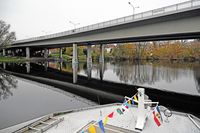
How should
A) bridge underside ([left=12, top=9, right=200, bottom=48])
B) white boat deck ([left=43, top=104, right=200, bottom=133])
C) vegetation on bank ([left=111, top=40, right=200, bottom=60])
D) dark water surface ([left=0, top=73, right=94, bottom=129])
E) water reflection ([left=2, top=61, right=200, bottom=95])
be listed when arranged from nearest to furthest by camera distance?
white boat deck ([left=43, top=104, right=200, bottom=133])
dark water surface ([left=0, top=73, right=94, bottom=129])
bridge underside ([left=12, top=9, right=200, bottom=48])
water reflection ([left=2, top=61, right=200, bottom=95])
vegetation on bank ([left=111, top=40, right=200, bottom=60])

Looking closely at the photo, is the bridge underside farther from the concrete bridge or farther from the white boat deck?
the white boat deck

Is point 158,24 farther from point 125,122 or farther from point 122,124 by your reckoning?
point 122,124

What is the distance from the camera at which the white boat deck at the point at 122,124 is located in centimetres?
540

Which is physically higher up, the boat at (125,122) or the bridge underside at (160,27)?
the bridge underside at (160,27)

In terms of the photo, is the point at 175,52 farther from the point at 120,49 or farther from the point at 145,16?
the point at 145,16

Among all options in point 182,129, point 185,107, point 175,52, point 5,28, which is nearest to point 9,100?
point 182,129

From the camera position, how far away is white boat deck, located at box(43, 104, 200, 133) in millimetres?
5398

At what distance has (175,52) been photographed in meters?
79.9

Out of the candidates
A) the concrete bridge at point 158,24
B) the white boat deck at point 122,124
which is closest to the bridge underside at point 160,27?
the concrete bridge at point 158,24

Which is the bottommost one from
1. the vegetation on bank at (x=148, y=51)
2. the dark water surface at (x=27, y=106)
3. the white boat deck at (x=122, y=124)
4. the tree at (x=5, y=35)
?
the dark water surface at (x=27, y=106)

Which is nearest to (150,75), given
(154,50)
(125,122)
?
(125,122)

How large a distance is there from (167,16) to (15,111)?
19271mm

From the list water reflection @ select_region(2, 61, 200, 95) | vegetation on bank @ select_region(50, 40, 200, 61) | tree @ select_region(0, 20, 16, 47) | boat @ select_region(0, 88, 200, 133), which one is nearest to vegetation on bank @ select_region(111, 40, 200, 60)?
vegetation on bank @ select_region(50, 40, 200, 61)

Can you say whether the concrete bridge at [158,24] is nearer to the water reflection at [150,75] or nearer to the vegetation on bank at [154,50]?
the water reflection at [150,75]
